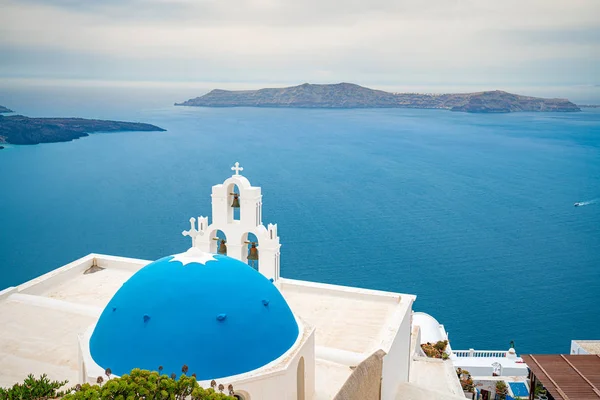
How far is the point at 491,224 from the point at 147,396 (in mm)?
48929

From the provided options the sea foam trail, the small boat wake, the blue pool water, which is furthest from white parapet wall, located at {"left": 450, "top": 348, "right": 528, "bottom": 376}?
the sea foam trail

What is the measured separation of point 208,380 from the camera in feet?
28.3

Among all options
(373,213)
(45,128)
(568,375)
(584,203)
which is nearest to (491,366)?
(568,375)

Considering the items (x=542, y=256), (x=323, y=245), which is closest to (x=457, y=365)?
(x=323, y=245)

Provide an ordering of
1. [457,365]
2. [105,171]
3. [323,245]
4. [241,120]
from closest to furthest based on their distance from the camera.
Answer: [457,365] < [323,245] < [105,171] < [241,120]

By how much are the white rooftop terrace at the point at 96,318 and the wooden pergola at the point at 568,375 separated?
4112mm

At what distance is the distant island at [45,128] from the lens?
60.2 m

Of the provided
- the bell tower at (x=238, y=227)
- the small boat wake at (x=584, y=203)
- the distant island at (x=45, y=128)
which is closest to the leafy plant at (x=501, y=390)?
the bell tower at (x=238, y=227)

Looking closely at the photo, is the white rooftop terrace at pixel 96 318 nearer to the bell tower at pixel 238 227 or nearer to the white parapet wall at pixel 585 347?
the bell tower at pixel 238 227

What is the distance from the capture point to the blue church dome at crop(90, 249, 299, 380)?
873 centimetres

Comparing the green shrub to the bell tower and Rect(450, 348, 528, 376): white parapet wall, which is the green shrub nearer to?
the bell tower

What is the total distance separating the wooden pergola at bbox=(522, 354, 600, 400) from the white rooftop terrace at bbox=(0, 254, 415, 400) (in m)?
4.11

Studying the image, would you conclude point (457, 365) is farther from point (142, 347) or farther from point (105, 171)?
point (105, 171)

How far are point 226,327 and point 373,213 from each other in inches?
1747
